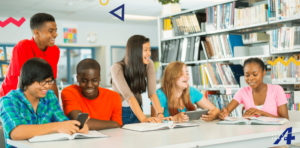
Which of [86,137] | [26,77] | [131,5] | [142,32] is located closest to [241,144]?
[86,137]

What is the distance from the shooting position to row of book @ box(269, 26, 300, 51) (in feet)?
9.93

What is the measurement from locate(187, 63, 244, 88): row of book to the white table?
78.6 inches

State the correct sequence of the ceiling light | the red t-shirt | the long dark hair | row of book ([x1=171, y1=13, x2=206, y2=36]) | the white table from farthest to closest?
1. the ceiling light
2. row of book ([x1=171, y1=13, x2=206, y2=36])
3. the long dark hair
4. the red t-shirt
5. the white table

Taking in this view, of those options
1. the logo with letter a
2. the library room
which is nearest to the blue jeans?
the library room

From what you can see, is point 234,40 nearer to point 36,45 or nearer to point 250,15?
point 250,15

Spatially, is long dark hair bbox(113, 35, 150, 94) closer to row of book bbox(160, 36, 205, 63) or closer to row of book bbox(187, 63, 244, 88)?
row of book bbox(187, 63, 244, 88)

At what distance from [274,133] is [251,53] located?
7.54 feet

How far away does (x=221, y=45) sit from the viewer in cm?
377

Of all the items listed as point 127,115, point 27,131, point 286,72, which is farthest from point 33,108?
point 286,72

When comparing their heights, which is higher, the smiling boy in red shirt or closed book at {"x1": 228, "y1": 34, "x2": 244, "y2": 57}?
closed book at {"x1": 228, "y1": 34, "x2": 244, "y2": 57}

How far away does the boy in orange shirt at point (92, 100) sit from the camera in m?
1.73

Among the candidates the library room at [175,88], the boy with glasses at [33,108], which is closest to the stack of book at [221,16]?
the library room at [175,88]

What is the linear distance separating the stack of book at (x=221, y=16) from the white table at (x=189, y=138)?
85.4 inches

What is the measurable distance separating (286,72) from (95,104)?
212 cm
